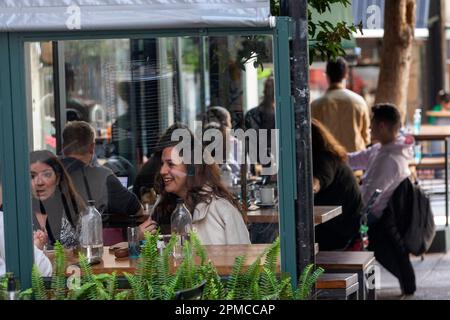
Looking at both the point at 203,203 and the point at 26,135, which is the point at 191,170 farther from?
the point at 26,135

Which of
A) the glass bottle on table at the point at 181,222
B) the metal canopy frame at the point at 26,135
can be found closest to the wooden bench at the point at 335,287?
the glass bottle on table at the point at 181,222

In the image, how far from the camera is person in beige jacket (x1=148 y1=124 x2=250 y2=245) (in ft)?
17.8

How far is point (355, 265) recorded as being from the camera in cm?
691

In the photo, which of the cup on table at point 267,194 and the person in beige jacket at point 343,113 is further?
the person in beige jacket at point 343,113

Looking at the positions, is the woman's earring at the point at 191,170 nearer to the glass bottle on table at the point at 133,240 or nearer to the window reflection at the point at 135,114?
the window reflection at the point at 135,114

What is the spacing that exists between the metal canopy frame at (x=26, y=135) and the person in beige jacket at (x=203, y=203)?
0.64m

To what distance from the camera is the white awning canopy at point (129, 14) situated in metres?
4.63

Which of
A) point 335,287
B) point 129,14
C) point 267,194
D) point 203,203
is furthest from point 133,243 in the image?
point 335,287

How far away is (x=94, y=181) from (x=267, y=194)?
1040 mm

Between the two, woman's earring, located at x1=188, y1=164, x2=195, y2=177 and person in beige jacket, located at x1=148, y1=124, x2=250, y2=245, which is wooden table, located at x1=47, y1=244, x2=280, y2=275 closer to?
person in beige jacket, located at x1=148, y1=124, x2=250, y2=245

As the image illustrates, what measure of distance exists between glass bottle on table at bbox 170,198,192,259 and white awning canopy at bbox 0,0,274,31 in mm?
1144

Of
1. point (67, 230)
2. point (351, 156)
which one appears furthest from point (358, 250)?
point (67, 230)

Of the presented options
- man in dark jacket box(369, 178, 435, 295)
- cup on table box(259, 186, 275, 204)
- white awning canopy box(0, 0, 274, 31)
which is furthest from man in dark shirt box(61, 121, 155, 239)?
A: man in dark jacket box(369, 178, 435, 295)

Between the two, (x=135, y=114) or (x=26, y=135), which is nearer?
(x=26, y=135)
